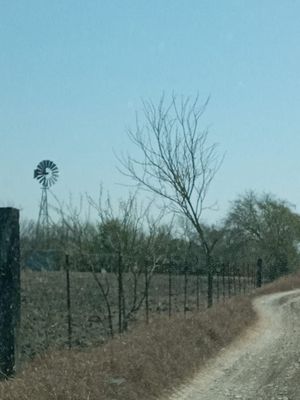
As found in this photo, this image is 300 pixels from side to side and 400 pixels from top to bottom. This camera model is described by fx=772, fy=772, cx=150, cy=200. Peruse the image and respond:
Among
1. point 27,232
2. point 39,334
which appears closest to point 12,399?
point 39,334

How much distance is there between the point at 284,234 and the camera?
7200 cm

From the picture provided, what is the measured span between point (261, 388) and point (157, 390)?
1793 mm

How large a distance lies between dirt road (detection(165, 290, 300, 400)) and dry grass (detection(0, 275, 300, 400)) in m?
0.31

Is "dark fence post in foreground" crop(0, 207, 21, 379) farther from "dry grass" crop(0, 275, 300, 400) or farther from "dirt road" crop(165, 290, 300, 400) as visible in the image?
"dirt road" crop(165, 290, 300, 400)

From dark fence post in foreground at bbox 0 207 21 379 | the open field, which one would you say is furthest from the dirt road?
dark fence post in foreground at bbox 0 207 21 379

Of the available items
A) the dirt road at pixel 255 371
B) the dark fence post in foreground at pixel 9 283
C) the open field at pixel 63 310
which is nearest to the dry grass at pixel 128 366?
the dirt road at pixel 255 371

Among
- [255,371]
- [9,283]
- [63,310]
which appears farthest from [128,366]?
[63,310]

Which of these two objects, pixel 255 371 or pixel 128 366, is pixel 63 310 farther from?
pixel 128 366

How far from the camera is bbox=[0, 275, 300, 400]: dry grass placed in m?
9.05

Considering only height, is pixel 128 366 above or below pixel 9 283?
below

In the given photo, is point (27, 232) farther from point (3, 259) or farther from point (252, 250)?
point (252, 250)

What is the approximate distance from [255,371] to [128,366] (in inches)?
128

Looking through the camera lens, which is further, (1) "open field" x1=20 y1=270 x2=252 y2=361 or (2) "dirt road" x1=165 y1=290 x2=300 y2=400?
(1) "open field" x1=20 y1=270 x2=252 y2=361

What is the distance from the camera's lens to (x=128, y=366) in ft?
35.9
